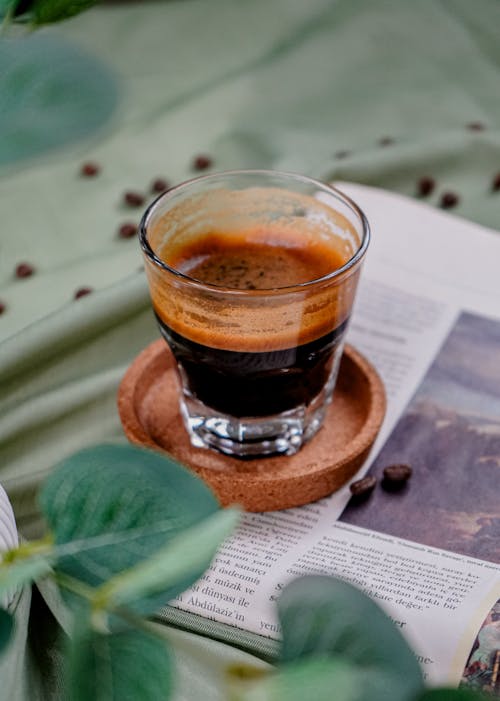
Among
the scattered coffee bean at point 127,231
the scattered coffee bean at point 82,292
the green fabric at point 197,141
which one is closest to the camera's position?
the green fabric at point 197,141

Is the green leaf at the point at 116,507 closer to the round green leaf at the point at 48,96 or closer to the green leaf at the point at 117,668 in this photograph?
the green leaf at the point at 117,668

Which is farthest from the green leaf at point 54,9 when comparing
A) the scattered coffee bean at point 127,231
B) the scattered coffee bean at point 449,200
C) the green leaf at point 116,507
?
the scattered coffee bean at point 449,200

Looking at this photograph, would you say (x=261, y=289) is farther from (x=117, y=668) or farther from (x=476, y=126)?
(x=476, y=126)

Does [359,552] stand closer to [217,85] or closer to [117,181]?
[117,181]

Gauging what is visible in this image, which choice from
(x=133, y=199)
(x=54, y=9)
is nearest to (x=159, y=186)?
(x=133, y=199)

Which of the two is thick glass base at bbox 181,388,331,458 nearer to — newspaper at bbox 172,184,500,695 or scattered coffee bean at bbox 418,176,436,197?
newspaper at bbox 172,184,500,695

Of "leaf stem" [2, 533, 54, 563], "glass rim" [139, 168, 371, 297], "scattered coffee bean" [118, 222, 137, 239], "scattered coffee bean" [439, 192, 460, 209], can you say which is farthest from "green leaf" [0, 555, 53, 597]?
"scattered coffee bean" [439, 192, 460, 209]
